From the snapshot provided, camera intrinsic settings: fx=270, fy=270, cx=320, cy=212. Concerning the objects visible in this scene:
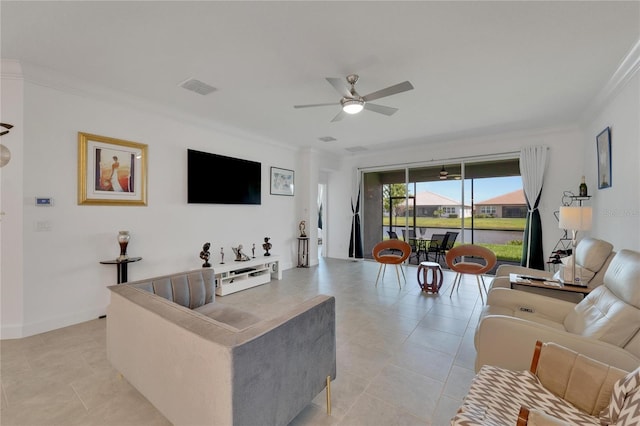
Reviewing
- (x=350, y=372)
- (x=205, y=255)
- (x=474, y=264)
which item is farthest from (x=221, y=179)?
(x=474, y=264)

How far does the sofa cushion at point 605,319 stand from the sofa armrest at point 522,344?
11cm

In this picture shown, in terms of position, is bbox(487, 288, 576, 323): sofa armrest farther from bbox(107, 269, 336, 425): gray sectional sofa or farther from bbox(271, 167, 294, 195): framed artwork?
bbox(271, 167, 294, 195): framed artwork

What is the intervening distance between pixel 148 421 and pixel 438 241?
235 inches

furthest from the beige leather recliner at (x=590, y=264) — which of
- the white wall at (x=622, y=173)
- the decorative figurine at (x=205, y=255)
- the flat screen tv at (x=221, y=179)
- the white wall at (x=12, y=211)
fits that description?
the white wall at (x=12, y=211)

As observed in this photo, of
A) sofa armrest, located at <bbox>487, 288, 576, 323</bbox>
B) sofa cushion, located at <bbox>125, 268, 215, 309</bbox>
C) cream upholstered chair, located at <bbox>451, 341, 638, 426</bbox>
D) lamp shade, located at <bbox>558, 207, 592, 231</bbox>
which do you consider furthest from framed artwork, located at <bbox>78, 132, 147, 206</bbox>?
lamp shade, located at <bbox>558, 207, 592, 231</bbox>

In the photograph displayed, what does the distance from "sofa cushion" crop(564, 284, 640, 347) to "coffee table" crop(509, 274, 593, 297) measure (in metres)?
0.47

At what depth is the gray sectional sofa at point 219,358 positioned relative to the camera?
1.19 meters

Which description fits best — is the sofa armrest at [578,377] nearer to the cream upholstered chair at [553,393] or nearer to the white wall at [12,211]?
→ the cream upholstered chair at [553,393]

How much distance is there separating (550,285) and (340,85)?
8.98 ft

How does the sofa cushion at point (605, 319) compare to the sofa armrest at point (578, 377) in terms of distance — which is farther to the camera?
the sofa cushion at point (605, 319)

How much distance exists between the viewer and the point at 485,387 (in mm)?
1364

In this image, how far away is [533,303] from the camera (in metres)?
2.27

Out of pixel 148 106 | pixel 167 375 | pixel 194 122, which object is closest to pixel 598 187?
pixel 167 375

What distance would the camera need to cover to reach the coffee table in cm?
239
